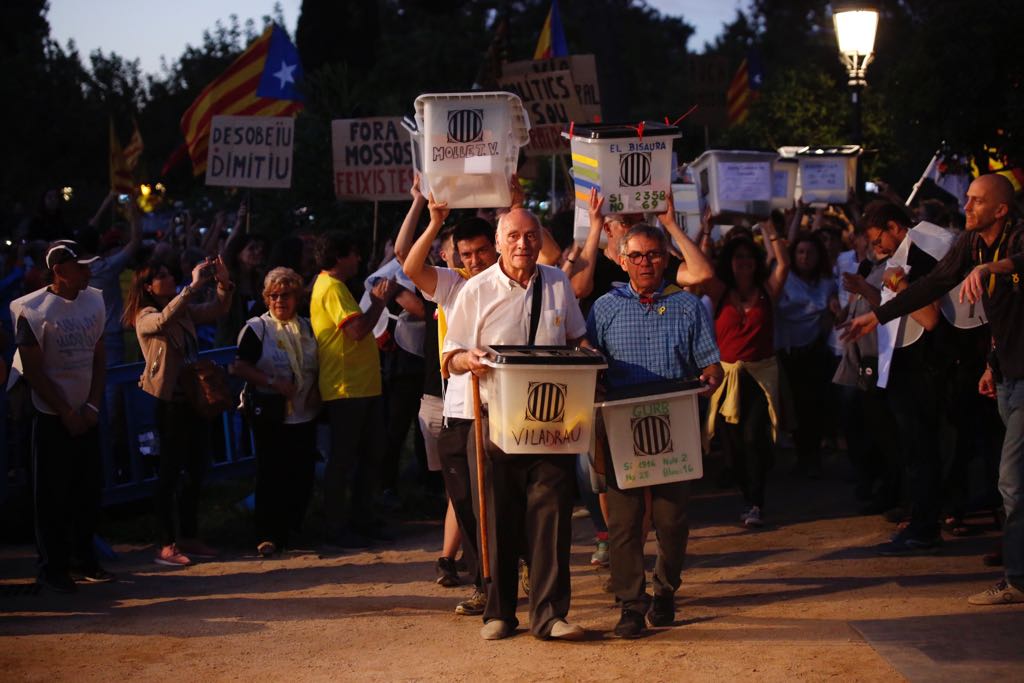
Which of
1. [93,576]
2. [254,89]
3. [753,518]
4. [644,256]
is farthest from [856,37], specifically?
[93,576]

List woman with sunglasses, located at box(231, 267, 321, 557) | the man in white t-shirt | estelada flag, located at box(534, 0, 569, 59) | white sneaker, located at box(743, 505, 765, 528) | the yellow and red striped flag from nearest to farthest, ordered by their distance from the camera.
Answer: the man in white t-shirt
woman with sunglasses, located at box(231, 267, 321, 557)
white sneaker, located at box(743, 505, 765, 528)
estelada flag, located at box(534, 0, 569, 59)
the yellow and red striped flag

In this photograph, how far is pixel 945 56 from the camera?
1075 centimetres

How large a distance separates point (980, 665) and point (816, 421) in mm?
6407

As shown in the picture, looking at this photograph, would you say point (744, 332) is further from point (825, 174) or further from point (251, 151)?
point (251, 151)

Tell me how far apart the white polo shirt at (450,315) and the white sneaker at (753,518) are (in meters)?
3.57

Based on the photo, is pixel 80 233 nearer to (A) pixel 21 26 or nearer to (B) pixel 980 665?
(B) pixel 980 665

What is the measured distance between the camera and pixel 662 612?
732cm

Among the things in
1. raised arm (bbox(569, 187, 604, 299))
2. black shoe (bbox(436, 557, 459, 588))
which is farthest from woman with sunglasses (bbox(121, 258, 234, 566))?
raised arm (bbox(569, 187, 604, 299))

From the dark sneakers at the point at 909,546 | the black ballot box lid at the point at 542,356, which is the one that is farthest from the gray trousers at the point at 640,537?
the dark sneakers at the point at 909,546

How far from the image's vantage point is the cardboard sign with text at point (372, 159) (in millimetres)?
13125

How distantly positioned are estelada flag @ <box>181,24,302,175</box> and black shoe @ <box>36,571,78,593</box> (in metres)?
8.66

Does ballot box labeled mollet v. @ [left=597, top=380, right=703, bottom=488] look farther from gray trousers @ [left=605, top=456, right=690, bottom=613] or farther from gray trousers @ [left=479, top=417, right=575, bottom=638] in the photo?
gray trousers @ [left=479, top=417, right=575, bottom=638]

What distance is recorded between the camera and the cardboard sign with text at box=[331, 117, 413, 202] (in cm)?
1312

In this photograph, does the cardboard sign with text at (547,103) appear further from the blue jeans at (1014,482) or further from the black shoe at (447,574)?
the blue jeans at (1014,482)
